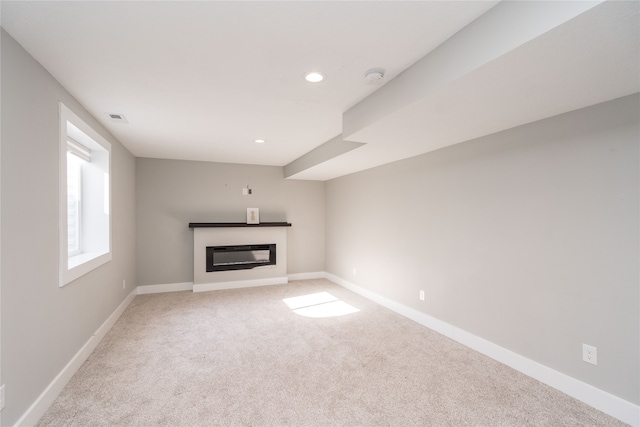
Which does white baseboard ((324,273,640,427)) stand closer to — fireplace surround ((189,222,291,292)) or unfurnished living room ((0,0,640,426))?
unfurnished living room ((0,0,640,426))

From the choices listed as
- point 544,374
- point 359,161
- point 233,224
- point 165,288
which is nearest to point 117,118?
point 233,224

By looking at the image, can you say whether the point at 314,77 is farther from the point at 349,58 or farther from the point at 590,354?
the point at 590,354

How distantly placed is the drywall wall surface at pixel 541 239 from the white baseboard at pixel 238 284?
2626 millimetres

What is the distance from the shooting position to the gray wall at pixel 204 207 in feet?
17.0

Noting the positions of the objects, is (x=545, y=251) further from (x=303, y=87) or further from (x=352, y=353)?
(x=303, y=87)

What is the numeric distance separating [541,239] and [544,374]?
1.06 meters

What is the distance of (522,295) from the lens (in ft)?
8.56

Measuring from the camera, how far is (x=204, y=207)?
18.2ft

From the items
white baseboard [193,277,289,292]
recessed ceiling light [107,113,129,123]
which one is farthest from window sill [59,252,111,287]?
white baseboard [193,277,289,292]

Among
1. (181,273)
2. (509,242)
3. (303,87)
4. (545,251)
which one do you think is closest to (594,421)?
(545,251)

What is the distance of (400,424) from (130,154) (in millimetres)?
4963

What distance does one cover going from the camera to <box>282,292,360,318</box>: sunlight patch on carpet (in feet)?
13.4

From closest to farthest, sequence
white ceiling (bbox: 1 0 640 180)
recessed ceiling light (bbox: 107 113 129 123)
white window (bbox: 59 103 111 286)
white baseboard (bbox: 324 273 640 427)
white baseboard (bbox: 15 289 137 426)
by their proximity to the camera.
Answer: white ceiling (bbox: 1 0 640 180)
white baseboard (bbox: 15 289 137 426)
white baseboard (bbox: 324 273 640 427)
recessed ceiling light (bbox: 107 113 129 123)
white window (bbox: 59 103 111 286)

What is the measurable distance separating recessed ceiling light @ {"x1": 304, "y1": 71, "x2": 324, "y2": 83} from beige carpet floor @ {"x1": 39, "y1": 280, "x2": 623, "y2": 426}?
2.29m
